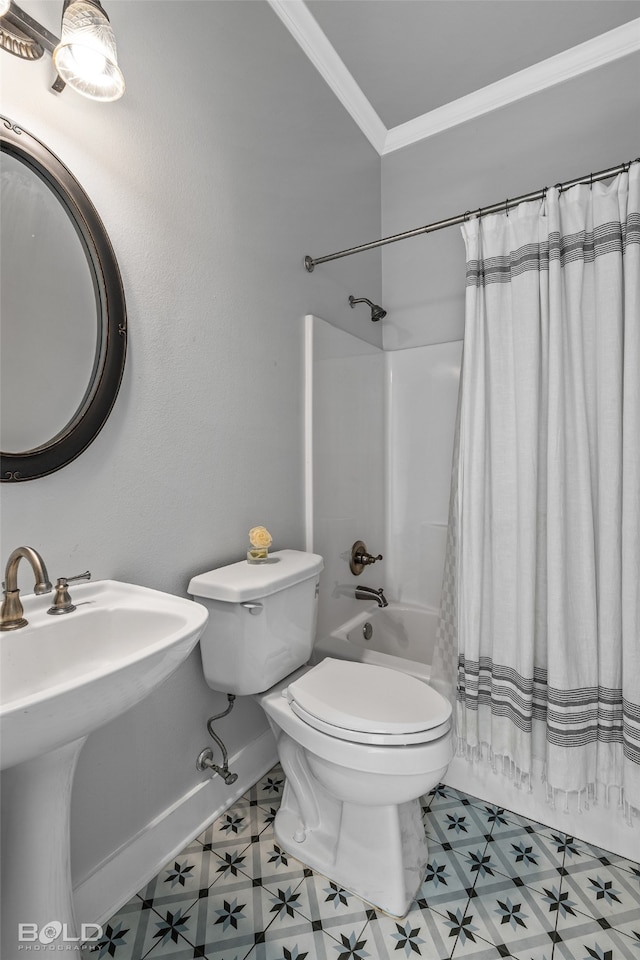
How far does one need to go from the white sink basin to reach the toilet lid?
0.50 m

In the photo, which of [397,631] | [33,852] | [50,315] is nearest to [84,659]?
[33,852]

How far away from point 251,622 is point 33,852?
2.05 ft

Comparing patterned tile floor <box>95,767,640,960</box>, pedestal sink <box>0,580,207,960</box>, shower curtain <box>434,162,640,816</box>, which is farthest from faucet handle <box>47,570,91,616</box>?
shower curtain <box>434,162,640,816</box>

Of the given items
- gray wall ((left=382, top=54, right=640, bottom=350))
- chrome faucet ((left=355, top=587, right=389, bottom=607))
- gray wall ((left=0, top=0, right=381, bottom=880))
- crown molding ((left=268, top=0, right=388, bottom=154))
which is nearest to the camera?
gray wall ((left=0, top=0, right=381, bottom=880))

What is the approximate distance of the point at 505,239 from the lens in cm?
154

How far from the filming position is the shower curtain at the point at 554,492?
1.35 meters

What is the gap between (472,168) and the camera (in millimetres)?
2158

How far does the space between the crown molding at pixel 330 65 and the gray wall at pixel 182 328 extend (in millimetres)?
56

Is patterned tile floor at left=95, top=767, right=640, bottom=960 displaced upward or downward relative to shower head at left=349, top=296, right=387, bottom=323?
downward

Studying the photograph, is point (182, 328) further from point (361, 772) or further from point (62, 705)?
point (361, 772)

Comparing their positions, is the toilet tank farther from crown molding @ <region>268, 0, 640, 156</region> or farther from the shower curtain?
crown molding @ <region>268, 0, 640, 156</region>

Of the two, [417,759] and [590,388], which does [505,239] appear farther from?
[417,759]

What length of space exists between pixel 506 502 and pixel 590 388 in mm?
414

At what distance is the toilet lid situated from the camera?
1.15m
